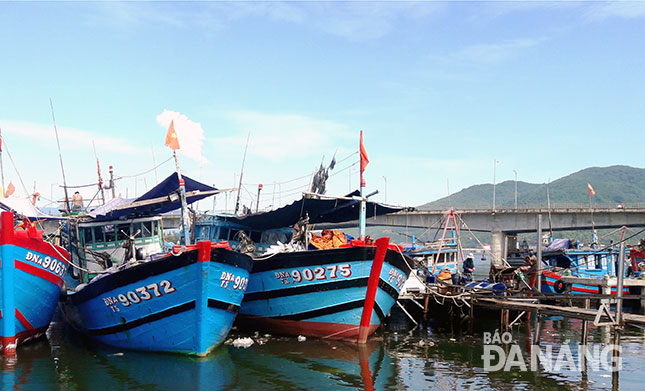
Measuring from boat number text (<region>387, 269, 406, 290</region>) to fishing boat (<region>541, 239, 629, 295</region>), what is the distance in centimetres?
1288

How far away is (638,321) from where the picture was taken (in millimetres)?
15328

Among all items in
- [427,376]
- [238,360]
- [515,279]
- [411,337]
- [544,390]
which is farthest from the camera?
[515,279]

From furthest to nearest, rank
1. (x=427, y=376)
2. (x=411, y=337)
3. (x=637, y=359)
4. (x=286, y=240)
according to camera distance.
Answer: (x=286, y=240)
(x=411, y=337)
(x=637, y=359)
(x=427, y=376)

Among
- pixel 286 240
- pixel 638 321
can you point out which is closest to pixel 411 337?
pixel 286 240

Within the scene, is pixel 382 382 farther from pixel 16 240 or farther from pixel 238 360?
pixel 16 240

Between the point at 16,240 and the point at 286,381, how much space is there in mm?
8959

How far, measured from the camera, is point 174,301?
16.7 metres

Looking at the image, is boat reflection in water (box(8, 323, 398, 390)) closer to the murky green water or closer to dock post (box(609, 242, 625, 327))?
the murky green water

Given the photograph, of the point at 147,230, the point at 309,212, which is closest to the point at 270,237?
the point at 309,212

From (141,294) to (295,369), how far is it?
5.09 m

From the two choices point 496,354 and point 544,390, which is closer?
point 544,390

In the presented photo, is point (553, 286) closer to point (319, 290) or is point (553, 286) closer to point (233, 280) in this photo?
point (319, 290)

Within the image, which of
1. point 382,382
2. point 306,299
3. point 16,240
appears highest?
point 16,240

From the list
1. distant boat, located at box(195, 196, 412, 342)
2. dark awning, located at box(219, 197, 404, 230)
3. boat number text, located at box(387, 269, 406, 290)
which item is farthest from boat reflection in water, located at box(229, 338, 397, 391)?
dark awning, located at box(219, 197, 404, 230)
